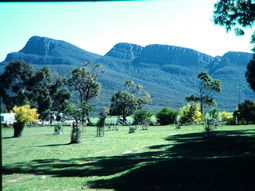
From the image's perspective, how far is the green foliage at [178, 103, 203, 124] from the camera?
1873 inches

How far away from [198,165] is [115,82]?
13893 cm

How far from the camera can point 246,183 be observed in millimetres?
6531

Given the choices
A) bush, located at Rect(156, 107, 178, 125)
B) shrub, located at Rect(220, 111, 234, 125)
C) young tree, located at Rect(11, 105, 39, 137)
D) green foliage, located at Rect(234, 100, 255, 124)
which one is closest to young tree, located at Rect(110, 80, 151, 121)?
bush, located at Rect(156, 107, 178, 125)

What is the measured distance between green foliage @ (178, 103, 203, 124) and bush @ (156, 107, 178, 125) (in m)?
4.72

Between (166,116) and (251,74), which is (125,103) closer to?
(166,116)

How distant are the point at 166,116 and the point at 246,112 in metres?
18.4

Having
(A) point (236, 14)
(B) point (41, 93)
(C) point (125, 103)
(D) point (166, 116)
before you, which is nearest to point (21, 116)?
(A) point (236, 14)

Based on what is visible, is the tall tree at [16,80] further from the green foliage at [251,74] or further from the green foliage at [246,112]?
the green foliage at [251,74]

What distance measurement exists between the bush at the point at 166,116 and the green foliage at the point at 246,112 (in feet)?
48.7

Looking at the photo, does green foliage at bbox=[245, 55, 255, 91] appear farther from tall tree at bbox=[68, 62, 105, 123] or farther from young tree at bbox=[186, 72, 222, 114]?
tall tree at bbox=[68, 62, 105, 123]

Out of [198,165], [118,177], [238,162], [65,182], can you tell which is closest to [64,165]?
[65,182]

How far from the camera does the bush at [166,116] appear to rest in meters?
53.6

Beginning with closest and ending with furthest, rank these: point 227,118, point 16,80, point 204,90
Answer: point 227,118 < point 204,90 < point 16,80

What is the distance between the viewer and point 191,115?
157 ft
